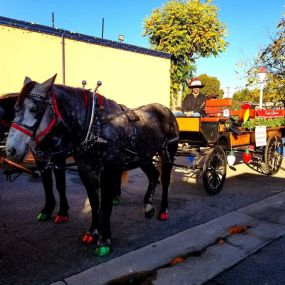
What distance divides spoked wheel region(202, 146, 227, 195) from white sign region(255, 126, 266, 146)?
4.40 feet

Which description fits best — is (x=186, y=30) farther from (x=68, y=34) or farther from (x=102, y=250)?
(x=102, y=250)

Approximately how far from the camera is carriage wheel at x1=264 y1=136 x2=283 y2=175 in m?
8.30

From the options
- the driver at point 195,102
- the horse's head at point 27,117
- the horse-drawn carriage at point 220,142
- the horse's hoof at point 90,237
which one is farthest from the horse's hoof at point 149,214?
the driver at point 195,102

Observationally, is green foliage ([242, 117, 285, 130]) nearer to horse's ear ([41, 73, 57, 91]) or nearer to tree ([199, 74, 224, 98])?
horse's ear ([41, 73, 57, 91])

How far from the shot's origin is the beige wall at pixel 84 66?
1130cm

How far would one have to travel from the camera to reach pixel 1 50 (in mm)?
10938

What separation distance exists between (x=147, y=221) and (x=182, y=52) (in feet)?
75.2

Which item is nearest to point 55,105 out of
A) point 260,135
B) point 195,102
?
point 195,102

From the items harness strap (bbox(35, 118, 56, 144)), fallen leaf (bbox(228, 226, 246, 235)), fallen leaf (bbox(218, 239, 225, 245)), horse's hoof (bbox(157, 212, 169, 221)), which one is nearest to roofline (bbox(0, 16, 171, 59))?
horse's hoof (bbox(157, 212, 169, 221))

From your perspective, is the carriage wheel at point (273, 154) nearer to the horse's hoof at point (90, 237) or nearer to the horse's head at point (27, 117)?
the horse's hoof at point (90, 237)

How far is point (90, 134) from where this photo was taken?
3.71m

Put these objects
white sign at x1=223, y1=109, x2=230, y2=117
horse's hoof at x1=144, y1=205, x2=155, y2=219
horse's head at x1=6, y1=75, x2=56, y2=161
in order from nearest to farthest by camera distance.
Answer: horse's head at x1=6, y1=75, x2=56, y2=161 < horse's hoof at x1=144, y1=205, x2=155, y2=219 < white sign at x1=223, y1=109, x2=230, y2=117

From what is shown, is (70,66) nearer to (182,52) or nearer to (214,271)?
(214,271)

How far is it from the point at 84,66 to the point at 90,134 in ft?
33.8
